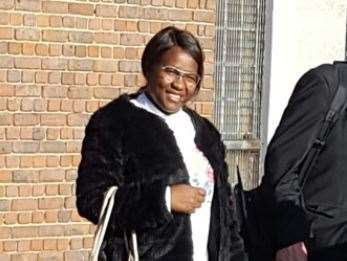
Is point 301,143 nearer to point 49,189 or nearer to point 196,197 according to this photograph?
point 196,197

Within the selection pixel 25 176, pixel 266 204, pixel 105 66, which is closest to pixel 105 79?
pixel 105 66

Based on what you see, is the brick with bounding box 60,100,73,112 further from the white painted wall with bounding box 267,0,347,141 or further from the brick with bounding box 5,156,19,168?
the white painted wall with bounding box 267,0,347,141

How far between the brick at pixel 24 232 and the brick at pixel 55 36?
4.18 feet

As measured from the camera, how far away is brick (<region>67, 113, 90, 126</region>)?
24.3ft

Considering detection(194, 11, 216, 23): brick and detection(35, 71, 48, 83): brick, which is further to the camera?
detection(194, 11, 216, 23): brick

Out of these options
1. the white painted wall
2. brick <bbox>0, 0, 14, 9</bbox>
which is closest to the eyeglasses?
brick <bbox>0, 0, 14, 9</bbox>

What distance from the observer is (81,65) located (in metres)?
7.43

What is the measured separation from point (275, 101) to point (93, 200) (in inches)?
193

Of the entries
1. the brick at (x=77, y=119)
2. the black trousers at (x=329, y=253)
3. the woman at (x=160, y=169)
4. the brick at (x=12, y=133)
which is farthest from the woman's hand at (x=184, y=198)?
the brick at (x=77, y=119)

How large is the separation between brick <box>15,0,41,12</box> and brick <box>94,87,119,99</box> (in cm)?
70

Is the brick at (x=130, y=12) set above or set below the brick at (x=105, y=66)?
above

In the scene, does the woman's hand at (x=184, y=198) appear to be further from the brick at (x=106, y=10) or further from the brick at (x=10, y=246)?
the brick at (x=106, y=10)

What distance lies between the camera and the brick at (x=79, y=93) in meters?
7.40

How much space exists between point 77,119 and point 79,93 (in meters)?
0.18
